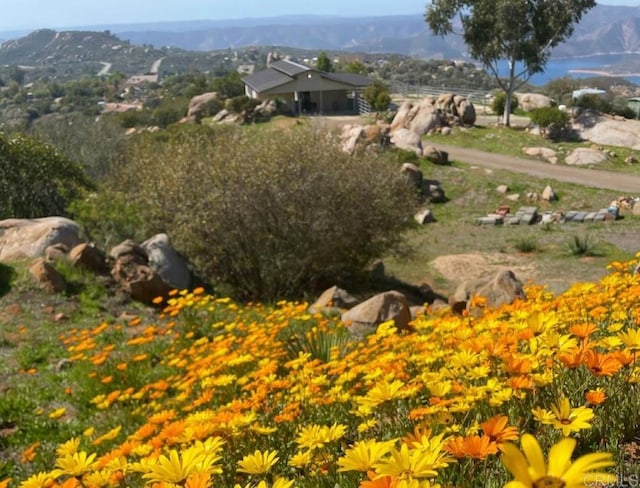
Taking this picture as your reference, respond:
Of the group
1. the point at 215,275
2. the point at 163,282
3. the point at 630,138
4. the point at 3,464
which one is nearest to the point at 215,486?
the point at 3,464

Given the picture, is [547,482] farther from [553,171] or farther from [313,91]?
[313,91]

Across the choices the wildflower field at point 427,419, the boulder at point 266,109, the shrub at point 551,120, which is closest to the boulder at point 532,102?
the shrub at point 551,120

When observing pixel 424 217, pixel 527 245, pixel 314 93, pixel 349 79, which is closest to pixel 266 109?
pixel 314 93

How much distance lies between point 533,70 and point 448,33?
5.00 meters

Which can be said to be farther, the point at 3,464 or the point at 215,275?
the point at 215,275

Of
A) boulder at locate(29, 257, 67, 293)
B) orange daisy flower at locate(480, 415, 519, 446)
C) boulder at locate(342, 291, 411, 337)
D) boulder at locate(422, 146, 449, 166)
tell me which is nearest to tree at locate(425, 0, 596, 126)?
boulder at locate(422, 146, 449, 166)

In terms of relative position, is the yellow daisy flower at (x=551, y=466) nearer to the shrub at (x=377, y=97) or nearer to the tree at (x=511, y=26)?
the tree at (x=511, y=26)

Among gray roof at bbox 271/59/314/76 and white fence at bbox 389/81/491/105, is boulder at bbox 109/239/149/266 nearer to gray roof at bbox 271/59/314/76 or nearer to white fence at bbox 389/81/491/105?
gray roof at bbox 271/59/314/76

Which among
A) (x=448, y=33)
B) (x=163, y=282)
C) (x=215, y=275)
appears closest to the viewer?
(x=163, y=282)

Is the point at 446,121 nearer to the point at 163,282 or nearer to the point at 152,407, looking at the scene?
the point at 163,282

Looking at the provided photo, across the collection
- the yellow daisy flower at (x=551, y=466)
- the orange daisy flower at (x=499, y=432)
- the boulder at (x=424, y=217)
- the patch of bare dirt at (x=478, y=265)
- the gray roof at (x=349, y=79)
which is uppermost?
the yellow daisy flower at (x=551, y=466)

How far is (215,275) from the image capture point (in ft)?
41.0

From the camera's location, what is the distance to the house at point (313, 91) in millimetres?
47812

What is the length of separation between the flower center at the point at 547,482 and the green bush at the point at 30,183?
15748 millimetres
